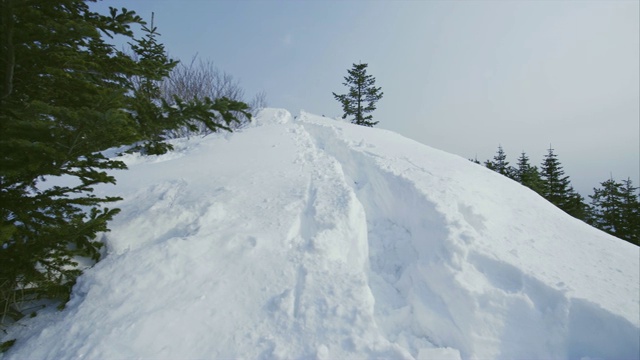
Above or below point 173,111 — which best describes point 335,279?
below

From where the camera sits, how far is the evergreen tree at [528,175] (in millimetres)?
24375

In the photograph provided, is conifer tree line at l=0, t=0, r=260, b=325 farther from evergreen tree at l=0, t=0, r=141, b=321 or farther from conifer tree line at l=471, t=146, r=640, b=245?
conifer tree line at l=471, t=146, r=640, b=245

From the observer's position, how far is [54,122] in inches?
93.7

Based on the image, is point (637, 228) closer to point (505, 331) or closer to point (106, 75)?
point (505, 331)

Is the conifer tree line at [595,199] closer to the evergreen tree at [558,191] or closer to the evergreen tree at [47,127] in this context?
the evergreen tree at [558,191]

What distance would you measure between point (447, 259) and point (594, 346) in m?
1.94

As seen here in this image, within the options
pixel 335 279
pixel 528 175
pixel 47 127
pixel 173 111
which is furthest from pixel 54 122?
pixel 528 175

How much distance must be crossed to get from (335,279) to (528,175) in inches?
1145

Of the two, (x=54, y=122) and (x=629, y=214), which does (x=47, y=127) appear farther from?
(x=629, y=214)

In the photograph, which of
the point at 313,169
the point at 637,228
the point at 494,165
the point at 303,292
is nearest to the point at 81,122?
the point at 303,292

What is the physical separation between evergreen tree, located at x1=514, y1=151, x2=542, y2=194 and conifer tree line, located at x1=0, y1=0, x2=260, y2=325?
28.5 meters

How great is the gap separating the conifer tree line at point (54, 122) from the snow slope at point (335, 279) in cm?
70

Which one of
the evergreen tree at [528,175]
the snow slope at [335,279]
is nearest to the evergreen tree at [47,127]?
the snow slope at [335,279]

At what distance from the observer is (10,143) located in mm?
2270
